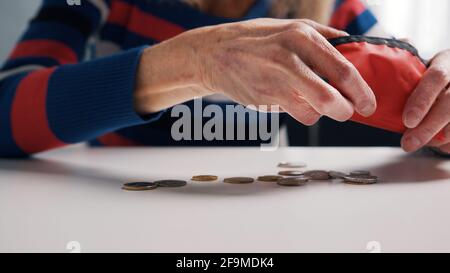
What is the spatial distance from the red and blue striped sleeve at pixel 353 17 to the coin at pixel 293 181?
0.66 m

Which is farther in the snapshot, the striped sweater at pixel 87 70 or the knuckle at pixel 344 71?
the striped sweater at pixel 87 70

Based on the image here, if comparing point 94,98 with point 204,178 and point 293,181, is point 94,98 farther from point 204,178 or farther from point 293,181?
point 293,181

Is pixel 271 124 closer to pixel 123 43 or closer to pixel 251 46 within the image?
pixel 123 43

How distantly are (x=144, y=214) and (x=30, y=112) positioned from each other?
0.47 metres

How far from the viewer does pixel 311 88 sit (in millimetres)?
541

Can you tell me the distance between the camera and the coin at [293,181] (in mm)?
624

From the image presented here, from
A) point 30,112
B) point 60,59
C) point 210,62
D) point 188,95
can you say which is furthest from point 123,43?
point 210,62

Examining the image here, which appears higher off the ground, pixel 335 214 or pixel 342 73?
pixel 342 73

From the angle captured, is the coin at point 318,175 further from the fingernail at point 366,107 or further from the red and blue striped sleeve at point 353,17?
the red and blue striped sleeve at point 353,17

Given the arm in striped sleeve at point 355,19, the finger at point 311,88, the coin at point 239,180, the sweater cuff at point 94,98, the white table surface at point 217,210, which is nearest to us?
the white table surface at point 217,210

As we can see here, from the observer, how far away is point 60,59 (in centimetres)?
104

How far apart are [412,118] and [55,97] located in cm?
55

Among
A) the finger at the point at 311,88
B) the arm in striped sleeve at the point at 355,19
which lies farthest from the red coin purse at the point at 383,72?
the arm in striped sleeve at the point at 355,19

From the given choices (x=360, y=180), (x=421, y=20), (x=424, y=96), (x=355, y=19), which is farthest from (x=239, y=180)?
(x=421, y=20)
